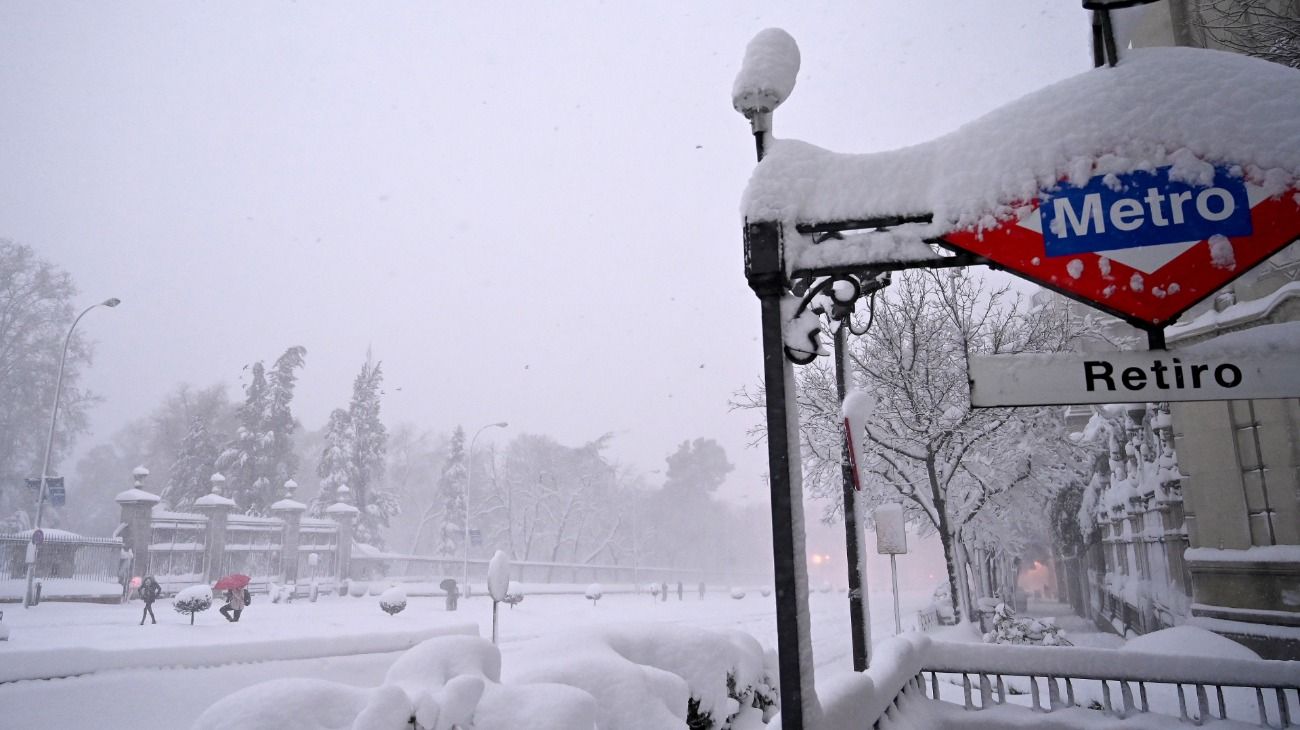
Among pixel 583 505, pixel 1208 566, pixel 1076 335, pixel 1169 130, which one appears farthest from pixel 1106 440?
pixel 583 505

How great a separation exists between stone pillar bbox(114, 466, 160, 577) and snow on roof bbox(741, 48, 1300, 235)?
33.2 meters

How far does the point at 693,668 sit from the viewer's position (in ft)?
21.9

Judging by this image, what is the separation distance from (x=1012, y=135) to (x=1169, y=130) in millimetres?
588

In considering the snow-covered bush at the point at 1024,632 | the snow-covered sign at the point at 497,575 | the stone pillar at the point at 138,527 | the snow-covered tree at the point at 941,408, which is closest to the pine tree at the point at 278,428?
the stone pillar at the point at 138,527

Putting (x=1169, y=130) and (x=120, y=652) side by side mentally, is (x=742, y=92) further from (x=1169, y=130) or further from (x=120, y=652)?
(x=120, y=652)

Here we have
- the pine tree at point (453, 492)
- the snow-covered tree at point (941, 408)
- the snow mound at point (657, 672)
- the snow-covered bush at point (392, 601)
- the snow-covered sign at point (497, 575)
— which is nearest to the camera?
the snow mound at point (657, 672)

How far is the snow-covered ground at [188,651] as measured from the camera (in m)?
11.9

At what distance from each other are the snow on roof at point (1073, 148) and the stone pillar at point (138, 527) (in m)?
33.2

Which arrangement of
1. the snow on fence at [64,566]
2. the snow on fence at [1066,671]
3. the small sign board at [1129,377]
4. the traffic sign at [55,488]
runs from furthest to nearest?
the snow on fence at [64,566] < the traffic sign at [55,488] < the snow on fence at [1066,671] < the small sign board at [1129,377]

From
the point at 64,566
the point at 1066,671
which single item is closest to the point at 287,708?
the point at 1066,671

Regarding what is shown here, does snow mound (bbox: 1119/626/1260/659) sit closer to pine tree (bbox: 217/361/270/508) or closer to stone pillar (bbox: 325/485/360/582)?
stone pillar (bbox: 325/485/360/582)

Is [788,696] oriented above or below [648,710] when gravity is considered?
above

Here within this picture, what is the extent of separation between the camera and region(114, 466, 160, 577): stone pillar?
29.6m

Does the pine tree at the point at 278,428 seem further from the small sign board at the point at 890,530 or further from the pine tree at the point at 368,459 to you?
the small sign board at the point at 890,530
